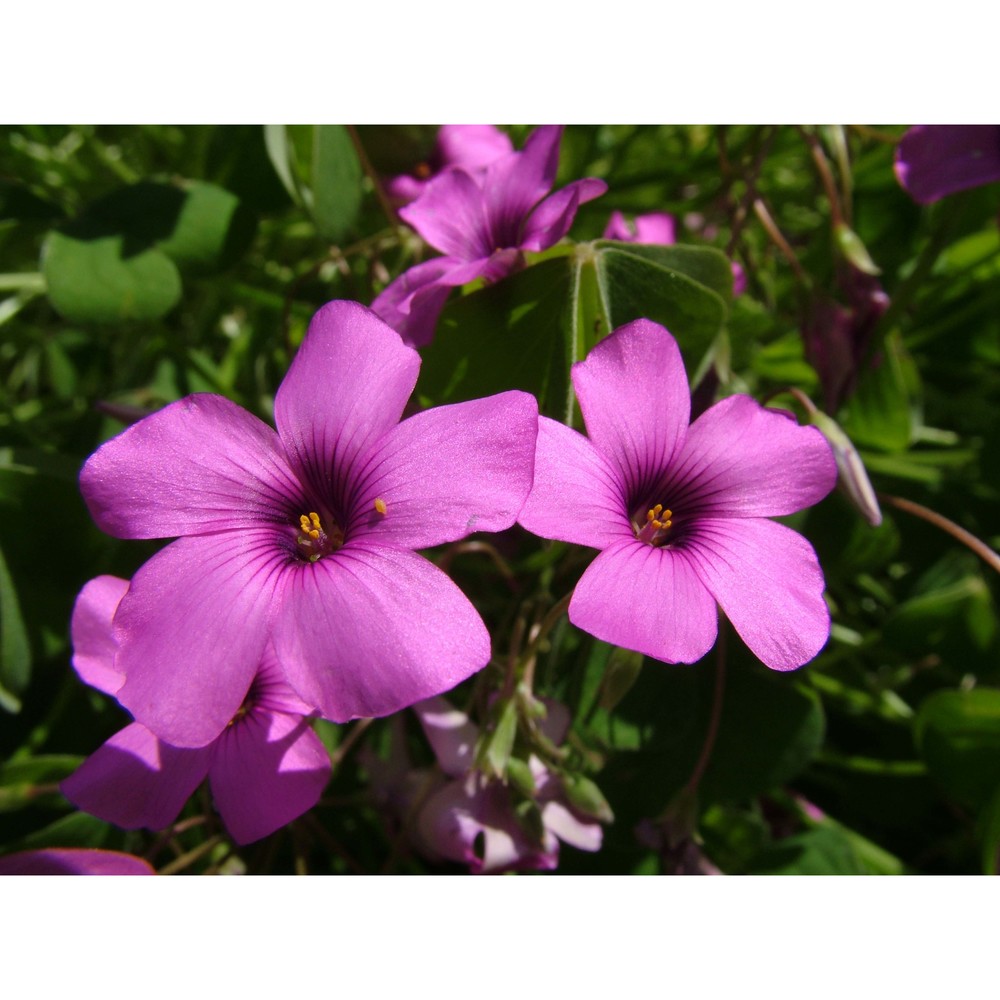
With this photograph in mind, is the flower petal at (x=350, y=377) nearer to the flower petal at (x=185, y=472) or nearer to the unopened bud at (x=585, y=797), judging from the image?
the flower petal at (x=185, y=472)

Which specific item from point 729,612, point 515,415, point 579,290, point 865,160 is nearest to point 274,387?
point 579,290

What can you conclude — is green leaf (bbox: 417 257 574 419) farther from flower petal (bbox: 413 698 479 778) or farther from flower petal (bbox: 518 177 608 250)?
flower petal (bbox: 413 698 479 778)

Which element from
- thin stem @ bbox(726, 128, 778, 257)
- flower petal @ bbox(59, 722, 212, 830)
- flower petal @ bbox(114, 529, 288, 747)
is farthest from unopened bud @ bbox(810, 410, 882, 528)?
flower petal @ bbox(59, 722, 212, 830)

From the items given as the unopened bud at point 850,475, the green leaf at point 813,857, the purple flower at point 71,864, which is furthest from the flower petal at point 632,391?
the green leaf at point 813,857

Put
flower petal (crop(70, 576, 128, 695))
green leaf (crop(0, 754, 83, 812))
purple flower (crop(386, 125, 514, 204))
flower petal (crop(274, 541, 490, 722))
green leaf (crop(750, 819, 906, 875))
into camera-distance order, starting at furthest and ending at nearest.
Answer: purple flower (crop(386, 125, 514, 204)) < green leaf (crop(750, 819, 906, 875)) < green leaf (crop(0, 754, 83, 812)) < flower petal (crop(70, 576, 128, 695)) < flower petal (crop(274, 541, 490, 722))

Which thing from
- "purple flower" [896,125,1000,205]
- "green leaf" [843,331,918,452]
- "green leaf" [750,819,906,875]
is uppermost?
"purple flower" [896,125,1000,205]

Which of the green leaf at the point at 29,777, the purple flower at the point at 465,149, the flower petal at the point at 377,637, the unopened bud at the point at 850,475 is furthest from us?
the purple flower at the point at 465,149
